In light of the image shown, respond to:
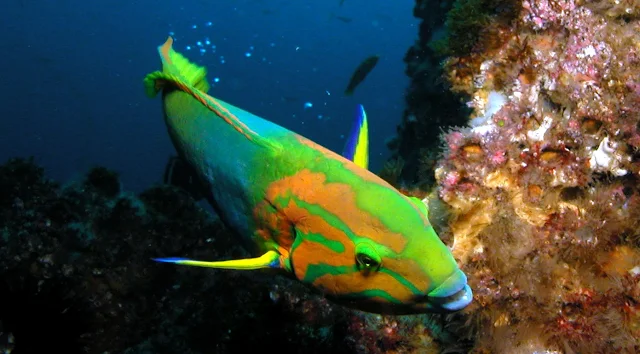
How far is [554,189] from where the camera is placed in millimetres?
2930

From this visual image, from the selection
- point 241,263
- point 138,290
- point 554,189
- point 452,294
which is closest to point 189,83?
point 241,263

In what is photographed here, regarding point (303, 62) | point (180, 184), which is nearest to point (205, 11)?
point (303, 62)

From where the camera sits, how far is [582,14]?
10.4 ft

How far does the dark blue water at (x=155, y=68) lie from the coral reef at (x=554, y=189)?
67478 mm

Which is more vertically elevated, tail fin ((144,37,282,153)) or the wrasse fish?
tail fin ((144,37,282,153))

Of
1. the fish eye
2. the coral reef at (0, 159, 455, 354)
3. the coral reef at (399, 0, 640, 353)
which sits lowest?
the coral reef at (0, 159, 455, 354)

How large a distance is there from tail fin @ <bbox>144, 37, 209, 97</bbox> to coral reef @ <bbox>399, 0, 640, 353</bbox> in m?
1.90

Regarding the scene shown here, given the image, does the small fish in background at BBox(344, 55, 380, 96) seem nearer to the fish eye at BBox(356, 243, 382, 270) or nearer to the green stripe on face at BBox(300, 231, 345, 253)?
the green stripe on face at BBox(300, 231, 345, 253)

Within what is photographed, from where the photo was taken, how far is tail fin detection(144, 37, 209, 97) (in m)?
2.74

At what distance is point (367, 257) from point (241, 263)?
0.64 m

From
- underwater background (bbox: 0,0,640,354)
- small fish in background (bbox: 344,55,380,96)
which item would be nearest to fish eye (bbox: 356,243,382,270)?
underwater background (bbox: 0,0,640,354)

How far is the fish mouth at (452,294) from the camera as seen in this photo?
60.8 inches

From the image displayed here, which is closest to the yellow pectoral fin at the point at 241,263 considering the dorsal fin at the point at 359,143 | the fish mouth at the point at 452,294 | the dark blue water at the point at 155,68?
the dorsal fin at the point at 359,143

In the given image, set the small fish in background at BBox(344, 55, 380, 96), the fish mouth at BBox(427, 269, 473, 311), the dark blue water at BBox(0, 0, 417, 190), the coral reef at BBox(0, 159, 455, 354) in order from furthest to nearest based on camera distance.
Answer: the dark blue water at BBox(0, 0, 417, 190) → the small fish in background at BBox(344, 55, 380, 96) → the coral reef at BBox(0, 159, 455, 354) → the fish mouth at BBox(427, 269, 473, 311)
